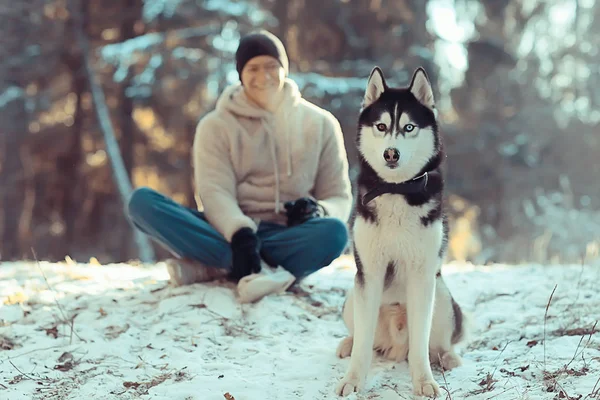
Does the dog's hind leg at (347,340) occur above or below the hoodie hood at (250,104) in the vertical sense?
below

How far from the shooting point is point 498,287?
4.07m

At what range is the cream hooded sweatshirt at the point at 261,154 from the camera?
384 cm

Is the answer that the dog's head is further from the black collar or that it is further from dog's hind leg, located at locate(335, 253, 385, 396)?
dog's hind leg, located at locate(335, 253, 385, 396)

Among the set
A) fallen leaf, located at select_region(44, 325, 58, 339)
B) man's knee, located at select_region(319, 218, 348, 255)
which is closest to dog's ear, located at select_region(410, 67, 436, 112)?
man's knee, located at select_region(319, 218, 348, 255)

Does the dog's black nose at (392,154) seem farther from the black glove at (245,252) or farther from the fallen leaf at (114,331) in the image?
the fallen leaf at (114,331)

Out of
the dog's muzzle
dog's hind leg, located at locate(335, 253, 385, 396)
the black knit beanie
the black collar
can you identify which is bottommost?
dog's hind leg, located at locate(335, 253, 385, 396)

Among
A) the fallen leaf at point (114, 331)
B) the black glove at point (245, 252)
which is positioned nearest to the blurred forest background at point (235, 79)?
the black glove at point (245, 252)

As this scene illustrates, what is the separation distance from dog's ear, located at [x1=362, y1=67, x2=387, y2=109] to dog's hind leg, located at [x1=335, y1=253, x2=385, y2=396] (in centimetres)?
72

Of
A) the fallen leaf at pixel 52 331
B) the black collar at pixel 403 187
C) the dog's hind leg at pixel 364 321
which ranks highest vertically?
the black collar at pixel 403 187

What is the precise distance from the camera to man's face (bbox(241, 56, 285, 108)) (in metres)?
3.74

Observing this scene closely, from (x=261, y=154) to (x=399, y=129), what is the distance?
168 centimetres

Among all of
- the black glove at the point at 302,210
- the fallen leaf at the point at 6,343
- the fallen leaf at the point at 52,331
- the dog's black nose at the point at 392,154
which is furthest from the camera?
the black glove at the point at 302,210

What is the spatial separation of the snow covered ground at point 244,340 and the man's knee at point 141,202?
537mm

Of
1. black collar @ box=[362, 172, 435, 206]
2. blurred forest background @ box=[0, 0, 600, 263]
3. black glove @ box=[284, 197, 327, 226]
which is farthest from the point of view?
blurred forest background @ box=[0, 0, 600, 263]
